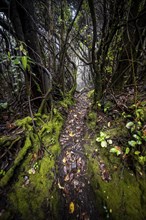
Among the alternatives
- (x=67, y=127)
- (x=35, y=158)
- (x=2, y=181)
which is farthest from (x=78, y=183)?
(x=67, y=127)

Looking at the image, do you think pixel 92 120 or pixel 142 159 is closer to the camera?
pixel 142 159

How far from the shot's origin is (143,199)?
1.94 metres

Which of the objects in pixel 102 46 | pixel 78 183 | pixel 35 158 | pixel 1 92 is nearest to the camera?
pixel 78 183

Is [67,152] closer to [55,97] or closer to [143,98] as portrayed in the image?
[143,98]

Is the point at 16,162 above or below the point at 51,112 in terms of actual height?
below

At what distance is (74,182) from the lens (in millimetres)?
2309

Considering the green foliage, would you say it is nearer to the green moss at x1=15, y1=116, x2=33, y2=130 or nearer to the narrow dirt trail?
the narrow dirt trail

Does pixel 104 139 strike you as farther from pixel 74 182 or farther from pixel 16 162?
pixel 16 162

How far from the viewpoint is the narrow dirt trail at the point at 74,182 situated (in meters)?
1.96

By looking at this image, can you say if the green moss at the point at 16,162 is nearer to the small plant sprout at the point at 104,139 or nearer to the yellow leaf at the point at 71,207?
the yellow leaf at the point at 71,207

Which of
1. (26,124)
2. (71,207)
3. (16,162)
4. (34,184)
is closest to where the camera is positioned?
(71,207)

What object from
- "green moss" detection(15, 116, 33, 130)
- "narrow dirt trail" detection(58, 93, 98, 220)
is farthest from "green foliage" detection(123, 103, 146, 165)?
"green moss" detection(15, 116, 33, 130)

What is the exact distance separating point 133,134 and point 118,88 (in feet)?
7.05

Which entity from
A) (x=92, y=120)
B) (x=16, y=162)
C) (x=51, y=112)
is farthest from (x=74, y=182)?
(x=51, y=112)
